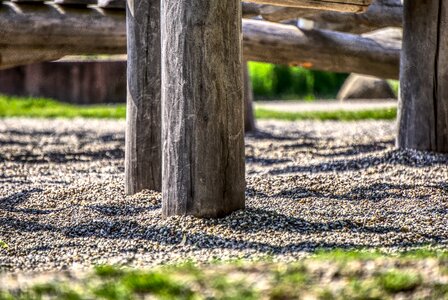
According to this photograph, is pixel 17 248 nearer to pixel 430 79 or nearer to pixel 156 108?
pixel 156 108

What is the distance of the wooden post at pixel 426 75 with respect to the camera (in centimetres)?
782

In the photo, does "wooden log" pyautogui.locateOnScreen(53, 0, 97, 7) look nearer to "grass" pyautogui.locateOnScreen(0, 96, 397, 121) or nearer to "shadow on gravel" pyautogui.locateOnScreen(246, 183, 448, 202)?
"shadow on gravel" pyautogui.locateOnScreen(246, 183, 448, 202)

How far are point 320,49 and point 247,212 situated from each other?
14.6ft

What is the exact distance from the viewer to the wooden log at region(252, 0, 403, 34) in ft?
29.6

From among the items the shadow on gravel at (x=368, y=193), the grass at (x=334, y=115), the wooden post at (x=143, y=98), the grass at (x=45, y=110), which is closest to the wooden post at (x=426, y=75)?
the shadow on gravel at (x=368, y=193)

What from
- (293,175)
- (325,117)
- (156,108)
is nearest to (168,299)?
(156,108)

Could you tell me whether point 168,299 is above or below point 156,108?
below

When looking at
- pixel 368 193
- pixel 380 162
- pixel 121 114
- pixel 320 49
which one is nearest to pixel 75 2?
pixel 320 49

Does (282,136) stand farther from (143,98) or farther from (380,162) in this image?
(143,98)

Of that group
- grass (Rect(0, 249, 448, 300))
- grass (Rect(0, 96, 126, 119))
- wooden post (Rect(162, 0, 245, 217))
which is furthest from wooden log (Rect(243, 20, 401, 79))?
grass (Rect(0, 249, 448, 300))

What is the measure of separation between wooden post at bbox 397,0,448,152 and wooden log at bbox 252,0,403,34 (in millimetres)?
1306

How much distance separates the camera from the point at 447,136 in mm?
7879

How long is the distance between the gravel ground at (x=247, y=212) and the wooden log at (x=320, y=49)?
3.08 feet

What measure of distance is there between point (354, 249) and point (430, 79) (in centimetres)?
336
